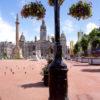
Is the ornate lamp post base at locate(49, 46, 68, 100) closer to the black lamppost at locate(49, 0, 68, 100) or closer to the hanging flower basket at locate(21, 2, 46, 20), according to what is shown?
the black lamppost at locate(49, 0, 68, 100)

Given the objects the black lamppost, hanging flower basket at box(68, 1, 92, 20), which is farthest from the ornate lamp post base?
hanging flower basket at box(68, 1, 92, 20)

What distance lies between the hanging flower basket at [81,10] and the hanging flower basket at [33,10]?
96cm

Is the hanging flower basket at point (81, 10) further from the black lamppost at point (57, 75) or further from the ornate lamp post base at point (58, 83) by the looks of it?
the ornate lamp post base at point (58, 83)

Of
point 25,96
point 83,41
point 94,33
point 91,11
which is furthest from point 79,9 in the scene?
point 83,41

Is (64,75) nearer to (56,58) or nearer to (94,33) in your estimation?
(56,58)

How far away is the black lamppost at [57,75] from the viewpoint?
33.6 feet

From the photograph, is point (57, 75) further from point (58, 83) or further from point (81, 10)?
point (81, 10)

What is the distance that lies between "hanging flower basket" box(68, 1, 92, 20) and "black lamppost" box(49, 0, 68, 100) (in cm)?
109

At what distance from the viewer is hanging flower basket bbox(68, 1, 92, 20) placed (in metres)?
11.5

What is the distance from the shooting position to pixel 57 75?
1032cm

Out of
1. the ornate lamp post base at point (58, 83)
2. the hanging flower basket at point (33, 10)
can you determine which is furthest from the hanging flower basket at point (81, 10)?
the ornate lamp post base at point (58, 83)

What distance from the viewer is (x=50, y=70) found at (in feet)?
34.4

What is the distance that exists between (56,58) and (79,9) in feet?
6.29

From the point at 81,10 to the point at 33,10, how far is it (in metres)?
1.54
